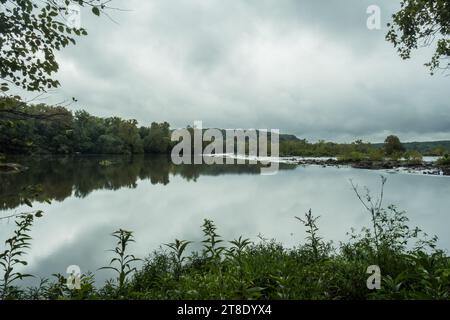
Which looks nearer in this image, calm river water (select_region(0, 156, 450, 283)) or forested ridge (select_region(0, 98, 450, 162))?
calm river water (select_region(0, 156, 450, 283))

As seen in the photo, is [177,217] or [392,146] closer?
[177,217]

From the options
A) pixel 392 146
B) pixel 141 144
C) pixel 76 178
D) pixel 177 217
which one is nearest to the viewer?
pixel 177 217

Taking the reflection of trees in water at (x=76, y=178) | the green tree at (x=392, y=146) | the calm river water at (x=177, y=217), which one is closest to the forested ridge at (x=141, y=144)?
the green tree at (x=392, y=146)

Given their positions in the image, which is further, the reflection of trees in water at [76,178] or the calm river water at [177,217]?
the reflection of trees in water at [76,178]

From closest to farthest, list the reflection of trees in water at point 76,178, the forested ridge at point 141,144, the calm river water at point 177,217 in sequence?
1. the calm river water at point 177,217
2. the reflection of trees in water at point 76,178
3. the forested ridge at point 141,144

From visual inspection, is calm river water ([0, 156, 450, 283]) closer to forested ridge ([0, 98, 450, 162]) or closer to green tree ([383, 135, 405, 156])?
forested ridge ([0, 98, 450, 162])

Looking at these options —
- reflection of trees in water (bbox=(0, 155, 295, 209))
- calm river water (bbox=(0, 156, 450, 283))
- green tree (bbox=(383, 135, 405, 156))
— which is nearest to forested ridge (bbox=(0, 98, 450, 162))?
green tree (bbox=(383, 135, 405, 156))

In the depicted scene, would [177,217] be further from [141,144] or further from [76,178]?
[141,144]

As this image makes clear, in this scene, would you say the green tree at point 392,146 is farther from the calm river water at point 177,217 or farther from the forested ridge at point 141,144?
the calm river water at point 177,217

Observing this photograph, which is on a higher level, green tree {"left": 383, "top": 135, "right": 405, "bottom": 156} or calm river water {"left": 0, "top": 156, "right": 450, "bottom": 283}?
green tree {"left": 383, "top": 135, "right": 405, "bottom": 156}

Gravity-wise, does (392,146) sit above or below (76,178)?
above

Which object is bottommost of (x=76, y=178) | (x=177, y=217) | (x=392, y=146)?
(x=177, y=217)

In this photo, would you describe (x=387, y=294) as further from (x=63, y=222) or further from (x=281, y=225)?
(x=63, y=222)

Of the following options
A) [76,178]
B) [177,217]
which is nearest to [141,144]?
[76,178]
